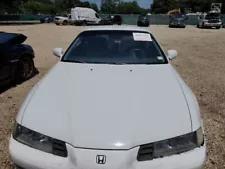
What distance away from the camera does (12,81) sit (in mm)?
5469

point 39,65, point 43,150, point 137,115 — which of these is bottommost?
point 39,65

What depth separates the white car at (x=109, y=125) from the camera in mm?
1787

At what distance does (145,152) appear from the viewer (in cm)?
183

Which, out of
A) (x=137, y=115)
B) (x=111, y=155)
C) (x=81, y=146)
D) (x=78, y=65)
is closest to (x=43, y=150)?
(x=81, y=146)

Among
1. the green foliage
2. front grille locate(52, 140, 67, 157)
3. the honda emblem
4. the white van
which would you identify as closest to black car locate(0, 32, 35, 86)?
front grille locate(52, 140, 67, 157)

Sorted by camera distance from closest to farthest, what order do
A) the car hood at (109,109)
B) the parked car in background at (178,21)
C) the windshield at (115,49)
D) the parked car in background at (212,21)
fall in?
the car hood at (109,109) < the windshield at (115,49) < the parked car in background at (212,21) < the parked car in background at (178,21)

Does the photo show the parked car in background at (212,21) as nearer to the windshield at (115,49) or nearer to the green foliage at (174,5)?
the windshield at (115,49)

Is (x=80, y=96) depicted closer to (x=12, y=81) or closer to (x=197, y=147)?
(x=197, y=147)

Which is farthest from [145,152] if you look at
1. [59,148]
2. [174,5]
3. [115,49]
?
[174,5]

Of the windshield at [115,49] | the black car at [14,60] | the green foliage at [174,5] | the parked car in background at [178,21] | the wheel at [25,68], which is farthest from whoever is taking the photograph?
the green foliage at [174,5]

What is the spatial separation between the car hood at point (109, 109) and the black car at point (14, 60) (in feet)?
8.24

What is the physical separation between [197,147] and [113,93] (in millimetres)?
859

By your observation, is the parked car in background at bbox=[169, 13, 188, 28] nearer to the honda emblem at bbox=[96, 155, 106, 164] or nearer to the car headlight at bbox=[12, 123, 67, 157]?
the car headlight at bbox=[12, 123, 67, 157]

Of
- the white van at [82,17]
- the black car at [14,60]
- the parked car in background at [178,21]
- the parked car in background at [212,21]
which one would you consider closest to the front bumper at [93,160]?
the black car at [14,60]
